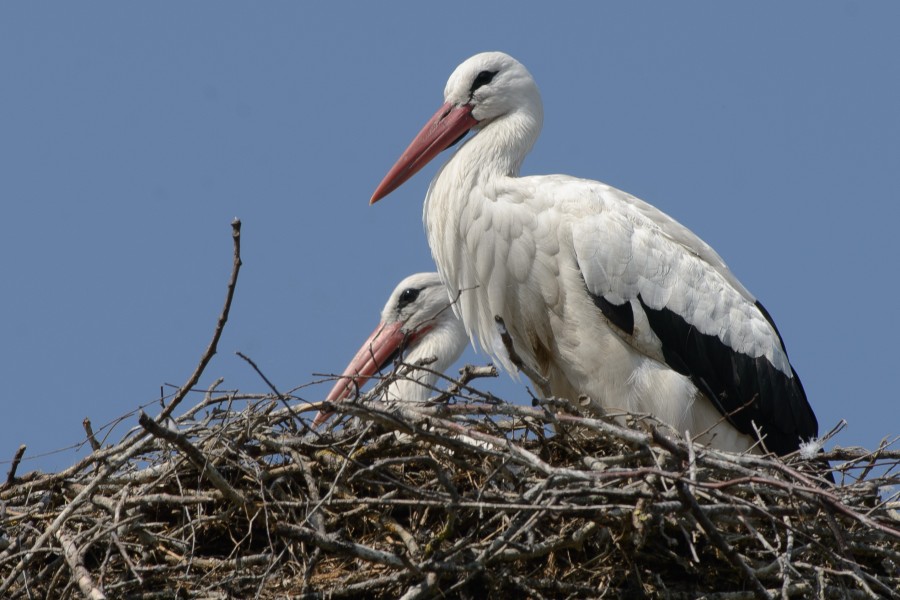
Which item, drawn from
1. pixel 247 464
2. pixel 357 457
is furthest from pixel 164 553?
pixel 357 457

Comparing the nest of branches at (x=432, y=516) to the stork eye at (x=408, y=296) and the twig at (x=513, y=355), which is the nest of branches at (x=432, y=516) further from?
the stork eye at (x=408, y=296)

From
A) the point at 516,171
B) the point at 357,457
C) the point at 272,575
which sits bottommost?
the point at 272,575

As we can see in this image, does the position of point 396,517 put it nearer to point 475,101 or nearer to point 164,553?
point 164,553

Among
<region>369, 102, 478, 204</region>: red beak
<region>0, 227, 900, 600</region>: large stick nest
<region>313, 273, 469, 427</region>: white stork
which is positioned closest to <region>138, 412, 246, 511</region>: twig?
<region>0, 227, 900, 600</region>: large stick nest

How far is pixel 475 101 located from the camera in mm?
5910

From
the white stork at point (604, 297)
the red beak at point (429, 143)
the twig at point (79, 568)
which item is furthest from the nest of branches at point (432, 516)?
the red beak at point (429, 143)

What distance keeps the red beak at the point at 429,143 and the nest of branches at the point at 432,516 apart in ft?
5.09

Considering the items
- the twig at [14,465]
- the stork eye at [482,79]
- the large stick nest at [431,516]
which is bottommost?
the large stick nest at [431,516]

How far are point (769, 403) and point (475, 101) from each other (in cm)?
166

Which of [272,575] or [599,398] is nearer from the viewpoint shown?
[272,575]

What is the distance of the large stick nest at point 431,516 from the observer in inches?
155

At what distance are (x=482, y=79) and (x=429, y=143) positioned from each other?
0.33 m

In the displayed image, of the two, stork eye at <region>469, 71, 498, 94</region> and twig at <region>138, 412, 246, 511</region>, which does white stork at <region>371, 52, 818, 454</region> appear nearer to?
stork eye at <region>469, 71, 498, 94</region>

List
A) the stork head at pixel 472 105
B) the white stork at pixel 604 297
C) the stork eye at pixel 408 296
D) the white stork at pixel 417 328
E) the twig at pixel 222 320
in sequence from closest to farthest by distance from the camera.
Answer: the twig at pixel 222 320
the white stork at pixel 604 297
the stork head at pixel 472 105
the white stork at pixel 417 328
the stork eye at pixel 408 296
